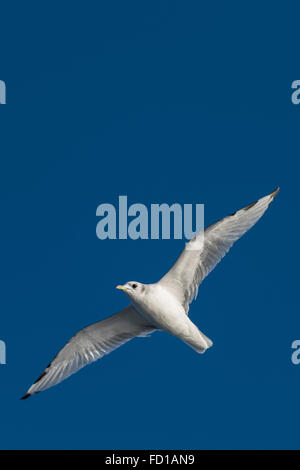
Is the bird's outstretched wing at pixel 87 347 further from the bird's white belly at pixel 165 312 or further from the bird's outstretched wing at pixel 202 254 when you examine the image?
the bird's outstretched wing at pixel 202 254

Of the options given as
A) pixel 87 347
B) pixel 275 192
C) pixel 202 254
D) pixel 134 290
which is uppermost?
pixel 275 192

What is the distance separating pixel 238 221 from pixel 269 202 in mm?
573

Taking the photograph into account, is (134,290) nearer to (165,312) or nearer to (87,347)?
(165,312)

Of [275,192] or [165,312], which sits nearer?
[165,312]

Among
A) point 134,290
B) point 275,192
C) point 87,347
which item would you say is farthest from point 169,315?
point 275,192

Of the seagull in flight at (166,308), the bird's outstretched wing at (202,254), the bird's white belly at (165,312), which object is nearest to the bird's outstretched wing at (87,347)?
the seagull in flight at (166,308)

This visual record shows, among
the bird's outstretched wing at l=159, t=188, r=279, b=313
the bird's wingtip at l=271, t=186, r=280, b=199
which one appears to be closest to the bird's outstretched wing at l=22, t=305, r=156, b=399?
the bird's outstretched wing at l=159, t=188, r=279, b=313

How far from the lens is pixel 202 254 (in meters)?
11.3

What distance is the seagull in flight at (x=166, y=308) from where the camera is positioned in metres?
10.9

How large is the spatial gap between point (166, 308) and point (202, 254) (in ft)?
3.06

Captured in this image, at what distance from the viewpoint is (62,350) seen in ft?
38.4
